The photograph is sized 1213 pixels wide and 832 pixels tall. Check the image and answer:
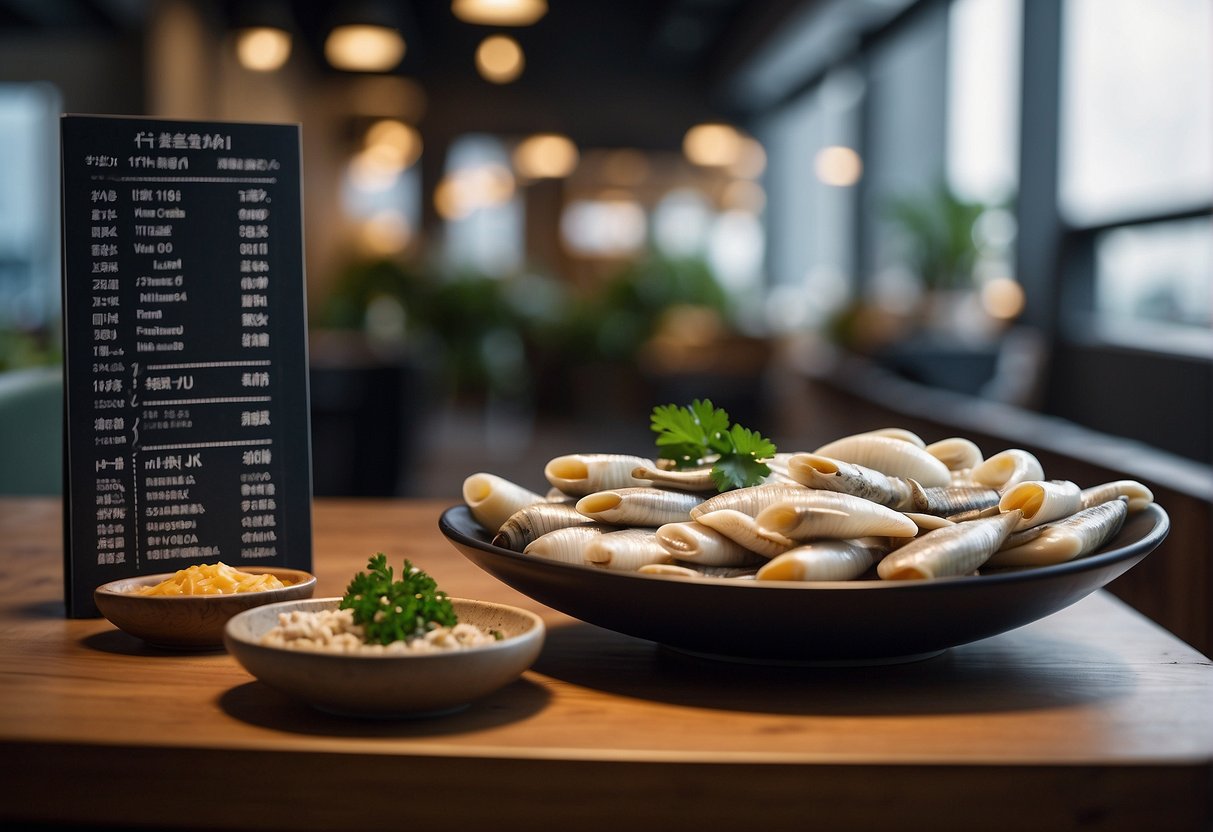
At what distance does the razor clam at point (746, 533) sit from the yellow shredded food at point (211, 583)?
360mm

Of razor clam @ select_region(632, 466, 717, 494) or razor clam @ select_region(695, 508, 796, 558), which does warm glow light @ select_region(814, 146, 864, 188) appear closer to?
razor clam @ select_region(632, 466, 717, 494)

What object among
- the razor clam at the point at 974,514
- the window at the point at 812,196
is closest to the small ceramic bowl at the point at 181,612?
the razor clam at the point at 974,514

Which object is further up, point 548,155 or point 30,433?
point 548,155

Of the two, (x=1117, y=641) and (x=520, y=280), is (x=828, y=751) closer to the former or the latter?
(x=1117, y=641)

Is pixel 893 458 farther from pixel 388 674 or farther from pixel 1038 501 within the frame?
pixel 388 674

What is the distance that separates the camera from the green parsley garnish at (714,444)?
925 millimetres

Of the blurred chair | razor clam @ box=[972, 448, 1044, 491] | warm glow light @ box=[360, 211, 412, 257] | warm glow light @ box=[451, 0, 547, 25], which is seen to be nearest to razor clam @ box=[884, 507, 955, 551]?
razor clam @ box=[972, 448, 1044, 491]

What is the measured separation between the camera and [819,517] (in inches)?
30.5

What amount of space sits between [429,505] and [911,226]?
5.39 m

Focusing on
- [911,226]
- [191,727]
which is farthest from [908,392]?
[911,226]

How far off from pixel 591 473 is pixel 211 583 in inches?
12.2

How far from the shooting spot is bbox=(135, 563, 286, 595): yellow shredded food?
927 millimetres

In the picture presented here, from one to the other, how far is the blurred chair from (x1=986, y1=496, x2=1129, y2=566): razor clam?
4.98 ft

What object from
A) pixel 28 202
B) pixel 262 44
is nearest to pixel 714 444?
pixel 262 44
